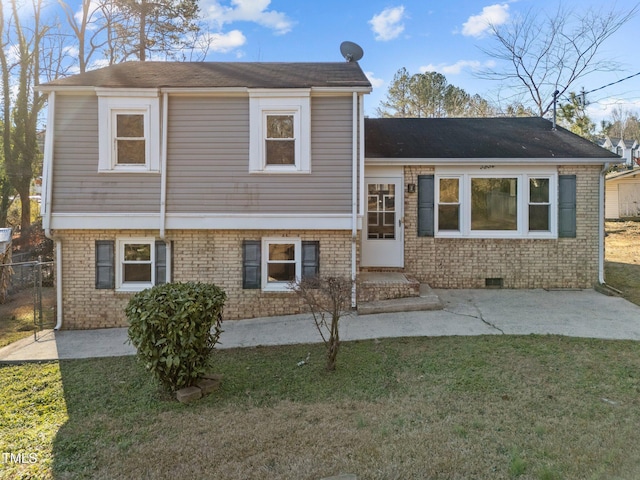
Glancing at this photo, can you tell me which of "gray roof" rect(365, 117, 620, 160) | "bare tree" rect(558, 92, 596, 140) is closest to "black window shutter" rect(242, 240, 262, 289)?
"gray roof" rect(365, 117, 620, 160)

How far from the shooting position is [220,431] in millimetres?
3703

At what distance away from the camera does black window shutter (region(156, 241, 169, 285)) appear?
26.8 ft

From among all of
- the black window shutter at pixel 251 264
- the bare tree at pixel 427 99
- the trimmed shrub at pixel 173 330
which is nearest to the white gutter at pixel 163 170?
the black window shutter at pixel 251 264

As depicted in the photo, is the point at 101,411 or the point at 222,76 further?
the point at 222,76

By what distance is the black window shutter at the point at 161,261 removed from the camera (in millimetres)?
8180

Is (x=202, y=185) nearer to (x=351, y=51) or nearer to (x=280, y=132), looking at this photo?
(x=280, y=132)

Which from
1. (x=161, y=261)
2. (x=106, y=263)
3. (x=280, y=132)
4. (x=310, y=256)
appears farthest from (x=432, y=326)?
(x=106, y=263)

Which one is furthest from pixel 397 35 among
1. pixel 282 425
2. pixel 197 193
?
pixel 282 425

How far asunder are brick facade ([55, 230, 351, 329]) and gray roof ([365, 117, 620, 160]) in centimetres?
283

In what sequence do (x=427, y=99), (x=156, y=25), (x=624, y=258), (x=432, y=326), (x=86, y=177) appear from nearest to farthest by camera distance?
(x=432, y=326)
(x=86, y=177)
(x=624, y=258)
(x=156, y=25)
(x=427, y=99)

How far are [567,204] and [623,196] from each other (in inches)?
858

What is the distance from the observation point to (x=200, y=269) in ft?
26.9

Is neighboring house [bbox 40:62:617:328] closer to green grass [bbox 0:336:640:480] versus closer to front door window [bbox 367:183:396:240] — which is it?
front door window [bbox 367:183:396:240]

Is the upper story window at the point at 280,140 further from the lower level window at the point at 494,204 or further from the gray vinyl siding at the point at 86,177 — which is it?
the lower level window at the point at 494,204
